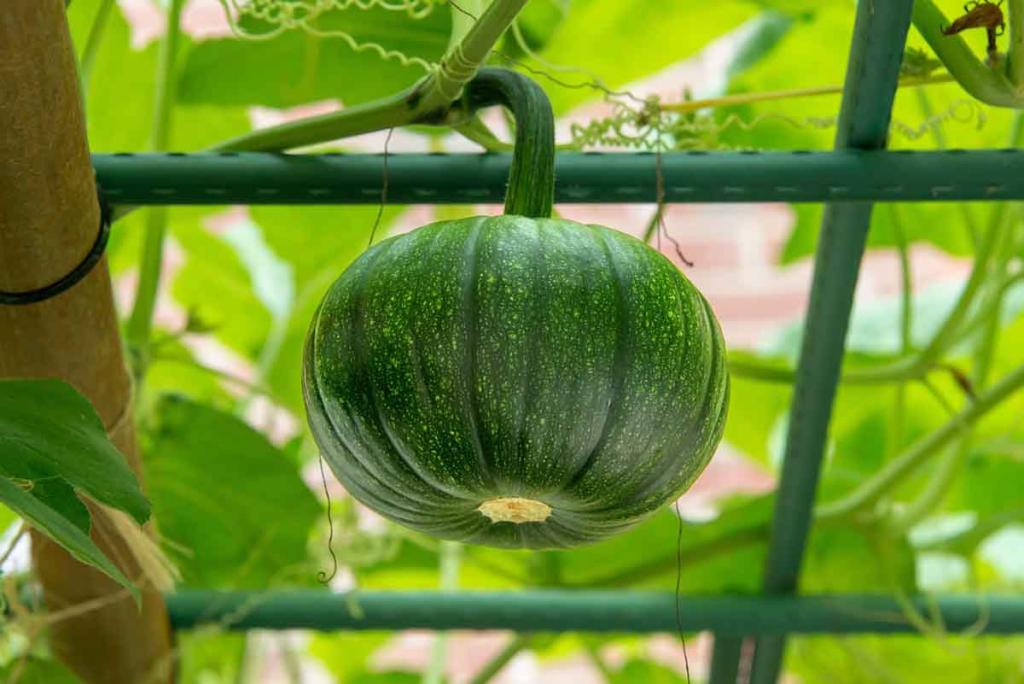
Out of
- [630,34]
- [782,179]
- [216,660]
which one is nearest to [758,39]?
[630,34]

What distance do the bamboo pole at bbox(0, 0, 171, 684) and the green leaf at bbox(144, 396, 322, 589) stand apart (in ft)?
0.57

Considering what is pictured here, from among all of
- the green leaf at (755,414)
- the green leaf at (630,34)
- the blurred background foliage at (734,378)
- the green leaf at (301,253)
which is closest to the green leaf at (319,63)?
the blurred background foliage at (734,378)

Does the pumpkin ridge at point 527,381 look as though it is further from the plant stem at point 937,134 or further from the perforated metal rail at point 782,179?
the plant stem at point 937,134

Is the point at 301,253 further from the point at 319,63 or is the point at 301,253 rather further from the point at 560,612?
the point at 560,612

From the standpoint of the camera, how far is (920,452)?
101 centimetres

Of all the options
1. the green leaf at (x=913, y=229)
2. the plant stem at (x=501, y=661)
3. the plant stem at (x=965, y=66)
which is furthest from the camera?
the green leaf at (x=913, y=229)

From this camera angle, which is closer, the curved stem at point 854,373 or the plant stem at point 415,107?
the plant stem at point 415,107

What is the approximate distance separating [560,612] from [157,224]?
0.39 m

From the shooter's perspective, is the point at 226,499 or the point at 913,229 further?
the point at 913,229

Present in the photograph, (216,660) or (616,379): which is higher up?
(616,379)

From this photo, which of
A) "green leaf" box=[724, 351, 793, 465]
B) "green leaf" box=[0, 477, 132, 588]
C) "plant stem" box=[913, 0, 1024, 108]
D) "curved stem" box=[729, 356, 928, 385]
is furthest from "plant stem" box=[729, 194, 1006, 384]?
"green leaf" box=[0, 477, 132, 588]

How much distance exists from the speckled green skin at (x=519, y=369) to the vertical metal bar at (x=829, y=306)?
0.15 metres

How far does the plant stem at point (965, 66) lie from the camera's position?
2.07 ft

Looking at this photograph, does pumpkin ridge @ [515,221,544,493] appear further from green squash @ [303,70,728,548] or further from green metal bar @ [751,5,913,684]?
green metal bar @ [751,5,913,684]
